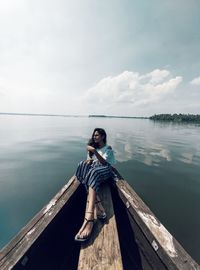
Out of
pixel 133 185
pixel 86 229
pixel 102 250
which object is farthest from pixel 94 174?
pixel 133 185

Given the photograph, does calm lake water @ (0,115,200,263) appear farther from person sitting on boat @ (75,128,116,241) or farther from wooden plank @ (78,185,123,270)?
wooden plank @ (78,185,123,270)

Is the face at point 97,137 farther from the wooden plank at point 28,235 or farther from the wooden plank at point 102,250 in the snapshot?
the wooden plank at point 102,250

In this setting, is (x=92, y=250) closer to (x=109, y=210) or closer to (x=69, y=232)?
(x=109, y=210)

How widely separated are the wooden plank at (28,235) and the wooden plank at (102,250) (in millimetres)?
740

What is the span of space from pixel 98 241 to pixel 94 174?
1238mm

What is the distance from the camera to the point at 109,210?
3.03 meters

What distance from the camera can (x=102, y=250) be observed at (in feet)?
6.99

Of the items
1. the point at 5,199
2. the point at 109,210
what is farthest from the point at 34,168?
the point at 109,210

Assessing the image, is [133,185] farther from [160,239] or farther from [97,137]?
[160,239]

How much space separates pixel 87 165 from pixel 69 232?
1.56 meters

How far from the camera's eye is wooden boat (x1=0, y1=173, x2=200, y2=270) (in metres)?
1.98

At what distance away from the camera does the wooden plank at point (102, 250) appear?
75.6 inches

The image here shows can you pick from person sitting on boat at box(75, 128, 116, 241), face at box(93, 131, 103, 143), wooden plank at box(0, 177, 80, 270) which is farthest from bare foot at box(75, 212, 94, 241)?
face at box(93, 131, 103, 143)

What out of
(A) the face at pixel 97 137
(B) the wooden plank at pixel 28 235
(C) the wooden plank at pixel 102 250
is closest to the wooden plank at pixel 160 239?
(C) the wooden plank at pixel 102 250
